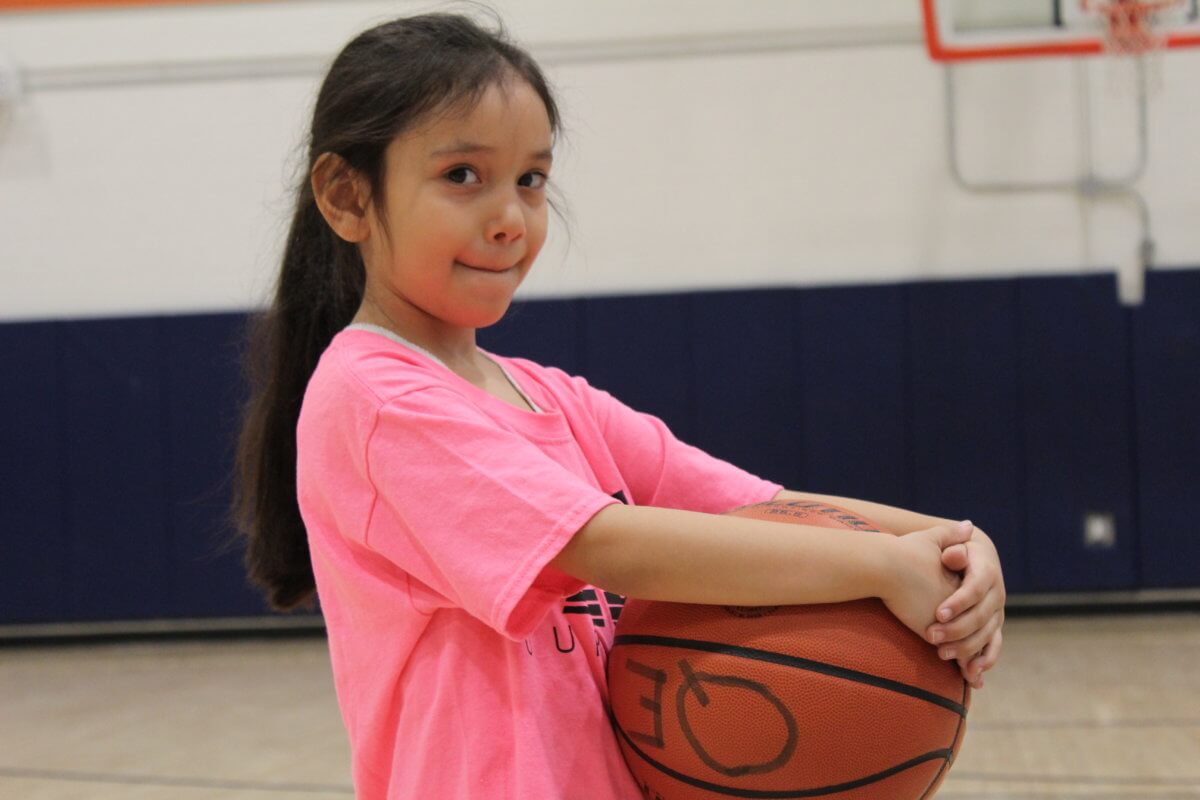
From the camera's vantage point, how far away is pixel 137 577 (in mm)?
4660

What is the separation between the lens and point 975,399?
4.48m

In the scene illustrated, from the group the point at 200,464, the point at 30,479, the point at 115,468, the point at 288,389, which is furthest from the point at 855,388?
the point at 288,389

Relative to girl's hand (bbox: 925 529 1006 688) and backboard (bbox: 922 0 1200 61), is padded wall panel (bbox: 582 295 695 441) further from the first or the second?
girl's hand (bbox: 925 529 1006 688)

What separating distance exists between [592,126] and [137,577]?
246cm

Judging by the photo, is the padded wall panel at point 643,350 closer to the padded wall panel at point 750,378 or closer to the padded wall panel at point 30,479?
the padded wall panel at point 750,378

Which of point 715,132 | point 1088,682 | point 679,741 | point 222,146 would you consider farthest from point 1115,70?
point 679,741

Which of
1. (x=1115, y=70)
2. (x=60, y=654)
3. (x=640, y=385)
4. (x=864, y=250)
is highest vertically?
(x=1115, y=70)

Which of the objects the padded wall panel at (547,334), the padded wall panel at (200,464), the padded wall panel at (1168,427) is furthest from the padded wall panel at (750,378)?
the padded wall panel at (200,464)

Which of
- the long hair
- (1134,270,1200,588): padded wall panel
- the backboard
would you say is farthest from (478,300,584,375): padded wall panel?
the long hair

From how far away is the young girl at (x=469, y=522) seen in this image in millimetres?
994

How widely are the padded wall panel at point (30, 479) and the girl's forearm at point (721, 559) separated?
424 centimetres

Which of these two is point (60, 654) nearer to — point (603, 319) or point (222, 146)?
point (222, 146)

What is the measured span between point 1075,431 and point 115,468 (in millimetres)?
3624

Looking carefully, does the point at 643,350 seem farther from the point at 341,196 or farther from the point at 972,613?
the point at 972,613
